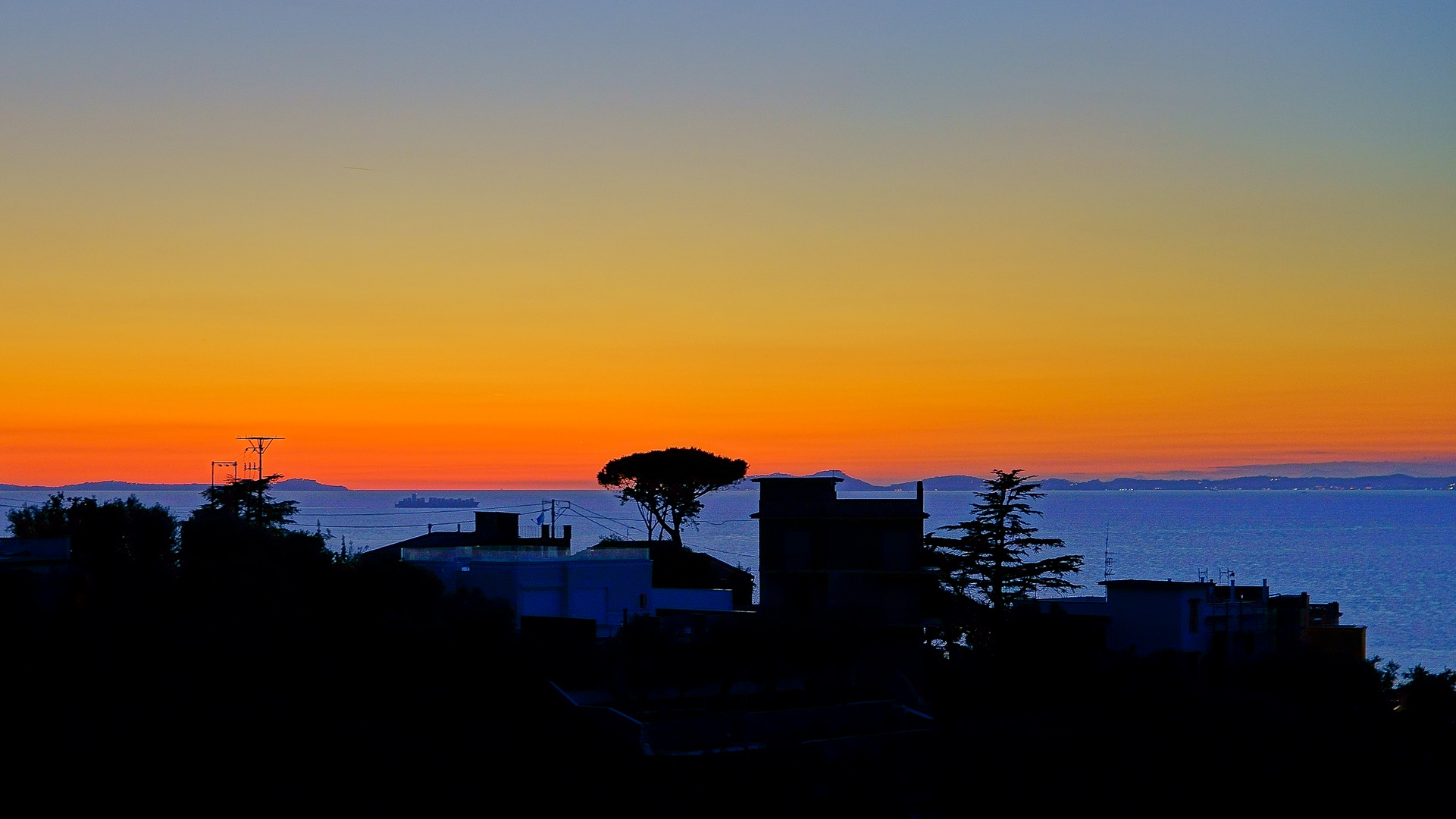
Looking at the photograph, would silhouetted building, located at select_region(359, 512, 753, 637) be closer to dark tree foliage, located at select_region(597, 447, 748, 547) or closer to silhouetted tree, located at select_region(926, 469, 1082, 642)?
silhouetted tree, located at select_region(926, 469, 1082, 642)

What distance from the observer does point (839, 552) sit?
43.6 m

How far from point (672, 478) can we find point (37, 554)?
108 feet

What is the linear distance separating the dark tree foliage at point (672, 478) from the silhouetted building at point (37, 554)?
31449 millimetres

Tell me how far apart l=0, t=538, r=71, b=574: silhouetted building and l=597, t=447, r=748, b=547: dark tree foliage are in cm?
3145

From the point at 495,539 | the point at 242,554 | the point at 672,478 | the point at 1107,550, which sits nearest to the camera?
the point at 242,554

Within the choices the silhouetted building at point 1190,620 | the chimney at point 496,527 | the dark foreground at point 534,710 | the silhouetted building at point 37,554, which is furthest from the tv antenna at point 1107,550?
the silhouetted building at point 37,554

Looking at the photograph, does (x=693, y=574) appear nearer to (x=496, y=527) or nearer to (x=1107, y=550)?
(x=496, y=527)

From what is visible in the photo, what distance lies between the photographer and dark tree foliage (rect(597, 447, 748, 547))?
216ft

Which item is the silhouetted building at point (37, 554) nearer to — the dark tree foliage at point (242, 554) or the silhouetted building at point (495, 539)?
the dark tree foliage at point (242, 554)

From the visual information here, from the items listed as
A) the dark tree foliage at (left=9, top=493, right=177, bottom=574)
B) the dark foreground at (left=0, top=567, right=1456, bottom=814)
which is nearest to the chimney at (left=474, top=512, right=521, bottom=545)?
the dark tree foliage at (left=9, top=493, right=177, bottom=574)

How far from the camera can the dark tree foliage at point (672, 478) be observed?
216 ft

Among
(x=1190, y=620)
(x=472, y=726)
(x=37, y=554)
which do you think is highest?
(x=37, y=554)

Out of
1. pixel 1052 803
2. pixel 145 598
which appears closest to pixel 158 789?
pixel 145 598

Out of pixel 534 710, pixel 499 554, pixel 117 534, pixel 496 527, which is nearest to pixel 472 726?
pixel 534 710
